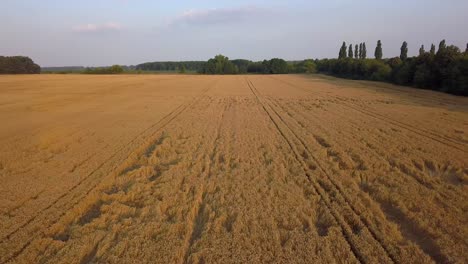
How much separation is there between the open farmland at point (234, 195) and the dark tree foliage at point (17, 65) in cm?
7640

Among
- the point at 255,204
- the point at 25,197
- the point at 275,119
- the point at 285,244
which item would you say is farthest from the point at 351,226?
the point at 275,119

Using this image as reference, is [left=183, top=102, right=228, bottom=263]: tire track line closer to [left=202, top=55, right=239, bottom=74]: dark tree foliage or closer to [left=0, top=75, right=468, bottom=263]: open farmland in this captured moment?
[left=0, top=75, right=468, bottom=263]: open farmland

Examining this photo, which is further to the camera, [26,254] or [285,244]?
[285,244]

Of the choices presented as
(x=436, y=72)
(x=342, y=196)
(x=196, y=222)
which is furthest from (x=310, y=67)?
(x=196, y=222)

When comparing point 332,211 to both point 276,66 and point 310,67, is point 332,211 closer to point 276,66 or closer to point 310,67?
point 310,67

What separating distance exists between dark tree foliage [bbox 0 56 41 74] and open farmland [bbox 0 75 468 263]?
76.4m

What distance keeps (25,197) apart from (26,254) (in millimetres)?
1726

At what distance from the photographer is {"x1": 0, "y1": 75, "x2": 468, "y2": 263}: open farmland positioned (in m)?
3.32

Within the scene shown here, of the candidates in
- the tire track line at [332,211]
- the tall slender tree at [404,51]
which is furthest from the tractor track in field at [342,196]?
the tall slender tree at [404,51]

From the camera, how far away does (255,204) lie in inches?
170

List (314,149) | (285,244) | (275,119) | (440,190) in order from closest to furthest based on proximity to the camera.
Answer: (285,244) < (440,190) < (314,149) < (275,119)

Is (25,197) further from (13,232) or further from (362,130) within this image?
(362,130)

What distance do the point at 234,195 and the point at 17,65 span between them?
284 feet

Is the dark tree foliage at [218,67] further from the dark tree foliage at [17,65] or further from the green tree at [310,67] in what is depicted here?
the dark tree foliage at [17,65]
